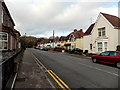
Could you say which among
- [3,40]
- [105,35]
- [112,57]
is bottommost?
[112,57]

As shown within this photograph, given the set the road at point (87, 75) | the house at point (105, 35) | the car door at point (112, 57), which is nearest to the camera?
the road at point (87, 75)

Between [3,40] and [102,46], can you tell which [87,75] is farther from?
[102,46]

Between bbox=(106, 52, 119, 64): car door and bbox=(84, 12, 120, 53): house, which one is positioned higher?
bbox=(84, 12, 120, 53): house

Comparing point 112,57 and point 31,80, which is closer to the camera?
point 31,80

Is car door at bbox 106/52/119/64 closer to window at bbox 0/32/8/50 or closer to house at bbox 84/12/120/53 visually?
house at bbox 84/12/120/53

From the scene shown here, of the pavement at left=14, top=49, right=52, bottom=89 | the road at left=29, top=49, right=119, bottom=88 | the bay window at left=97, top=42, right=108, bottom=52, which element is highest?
the bay window at left=97, top=42, right=108, bottom=52

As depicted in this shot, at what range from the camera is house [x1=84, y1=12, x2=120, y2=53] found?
65.1ft

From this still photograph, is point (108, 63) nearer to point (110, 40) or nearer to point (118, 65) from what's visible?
point (118, 65)

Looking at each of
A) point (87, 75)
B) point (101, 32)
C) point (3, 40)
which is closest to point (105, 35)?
point (101, 32)

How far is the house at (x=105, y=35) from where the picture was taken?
19844mm

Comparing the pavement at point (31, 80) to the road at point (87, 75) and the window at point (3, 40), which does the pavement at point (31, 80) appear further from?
the window at point (3, 40)

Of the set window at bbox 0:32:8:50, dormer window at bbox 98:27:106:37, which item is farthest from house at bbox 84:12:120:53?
window at bbox 0:32:8:50

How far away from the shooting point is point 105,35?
21.5 meters

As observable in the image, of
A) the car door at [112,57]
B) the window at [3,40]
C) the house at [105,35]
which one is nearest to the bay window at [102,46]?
the house at [105,35]
